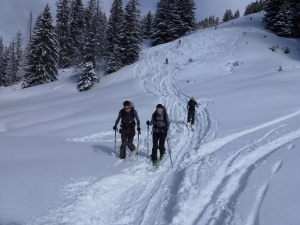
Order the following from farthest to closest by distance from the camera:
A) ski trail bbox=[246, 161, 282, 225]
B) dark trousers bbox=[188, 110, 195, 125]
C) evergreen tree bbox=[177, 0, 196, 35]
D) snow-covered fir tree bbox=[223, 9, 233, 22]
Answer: snow-covered fir tree bbox=[223, 9, 233, 22], evergreen tree bbox=[177, 0, 196, 35], dark trousers bbox=[188, 110, 195, 125], ski trail bbox=[246, 161, 282, 225]

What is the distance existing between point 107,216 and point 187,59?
2623cm

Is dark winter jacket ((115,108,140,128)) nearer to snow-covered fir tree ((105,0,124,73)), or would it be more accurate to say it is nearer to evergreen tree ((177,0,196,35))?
snow-covered fir tree ((105,0,124,73))

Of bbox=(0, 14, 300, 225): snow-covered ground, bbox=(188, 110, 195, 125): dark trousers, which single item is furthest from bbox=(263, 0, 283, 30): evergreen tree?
bbox=(188, 110, 195, 125): dark trousers

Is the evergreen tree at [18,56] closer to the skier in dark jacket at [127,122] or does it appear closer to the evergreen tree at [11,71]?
the evergreen tree at [11,71]

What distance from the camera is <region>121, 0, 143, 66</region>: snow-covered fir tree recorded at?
28.7 metres

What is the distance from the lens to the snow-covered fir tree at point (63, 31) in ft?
131

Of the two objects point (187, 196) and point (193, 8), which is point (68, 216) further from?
point (193, 8)

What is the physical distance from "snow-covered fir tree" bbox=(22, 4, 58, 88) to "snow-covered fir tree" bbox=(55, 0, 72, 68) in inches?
352

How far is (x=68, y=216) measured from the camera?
12.6 feet

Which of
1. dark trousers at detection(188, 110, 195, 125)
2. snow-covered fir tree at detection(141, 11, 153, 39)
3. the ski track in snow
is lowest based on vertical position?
the ski track in snow

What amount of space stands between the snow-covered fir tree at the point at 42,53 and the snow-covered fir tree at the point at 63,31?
8.95 meters

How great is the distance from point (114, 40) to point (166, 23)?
45.8 ft

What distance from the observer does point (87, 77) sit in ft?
83.9

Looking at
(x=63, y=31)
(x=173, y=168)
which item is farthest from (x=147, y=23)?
(x=173, y=168)
